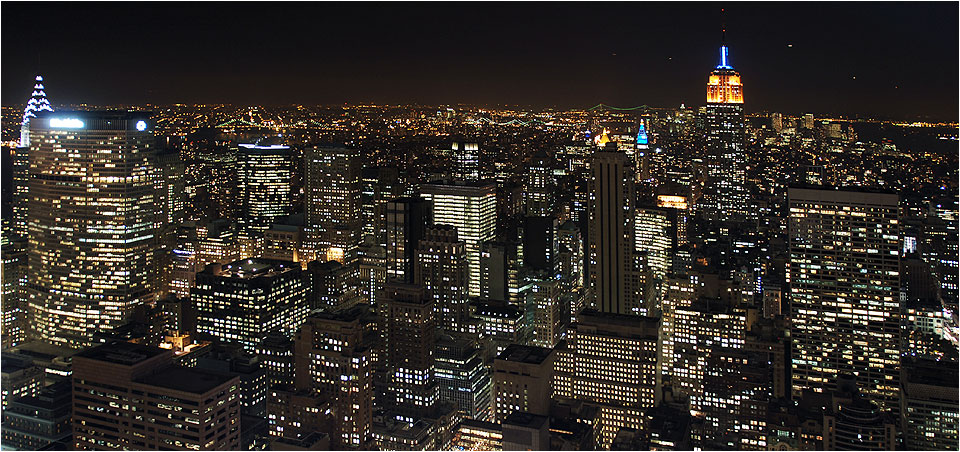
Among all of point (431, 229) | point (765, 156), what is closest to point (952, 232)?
point (765, 156)

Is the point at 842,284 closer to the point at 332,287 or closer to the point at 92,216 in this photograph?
the point at 332,287

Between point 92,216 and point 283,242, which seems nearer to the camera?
point 92,216

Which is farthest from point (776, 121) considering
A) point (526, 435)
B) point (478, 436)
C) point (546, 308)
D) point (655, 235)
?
point (478, 436)

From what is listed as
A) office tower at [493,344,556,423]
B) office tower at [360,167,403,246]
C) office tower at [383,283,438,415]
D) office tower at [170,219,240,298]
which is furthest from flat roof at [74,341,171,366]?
office tower at [360,167,403,246]

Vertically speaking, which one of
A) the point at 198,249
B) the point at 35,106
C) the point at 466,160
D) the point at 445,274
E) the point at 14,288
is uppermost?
the point at 35,106

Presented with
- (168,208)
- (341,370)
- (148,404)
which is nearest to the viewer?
(148,404)

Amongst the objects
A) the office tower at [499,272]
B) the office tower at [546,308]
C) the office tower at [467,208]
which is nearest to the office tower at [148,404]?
the office tower at [546,308]

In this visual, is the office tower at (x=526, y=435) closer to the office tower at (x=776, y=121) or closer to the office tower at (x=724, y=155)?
the office tower at (x=776, y=121)
